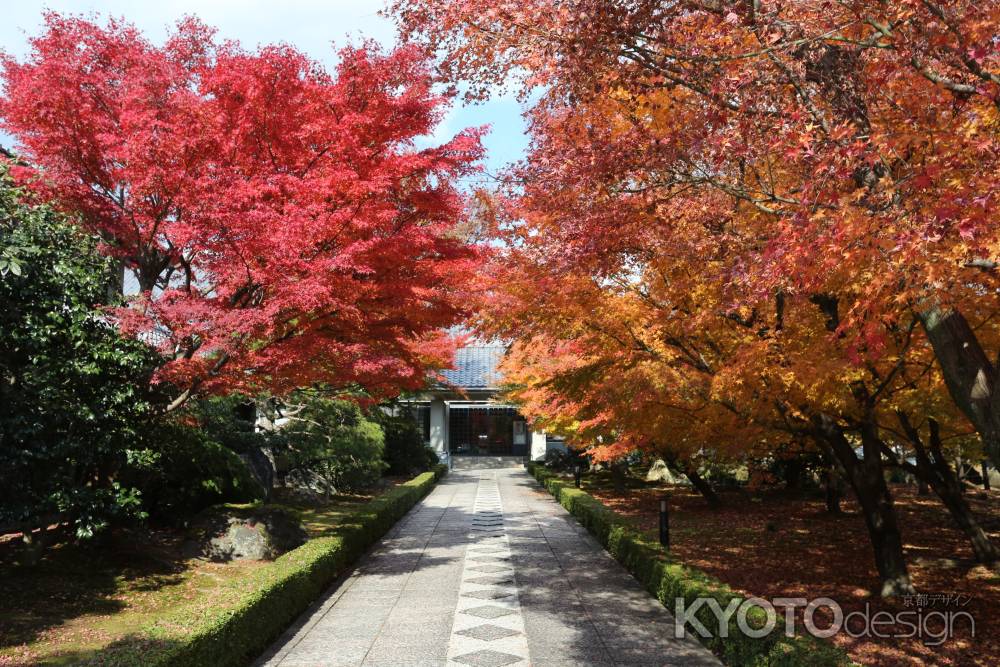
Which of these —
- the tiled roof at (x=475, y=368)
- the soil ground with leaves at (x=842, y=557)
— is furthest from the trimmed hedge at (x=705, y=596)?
the tiled roof at (x=475, y=368)

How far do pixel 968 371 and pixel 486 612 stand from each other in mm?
5796

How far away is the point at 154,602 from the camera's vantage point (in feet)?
27.5

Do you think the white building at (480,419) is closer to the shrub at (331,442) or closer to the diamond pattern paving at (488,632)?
the shrub at (331,442)

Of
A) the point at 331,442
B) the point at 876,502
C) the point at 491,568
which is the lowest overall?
the point at 491,568

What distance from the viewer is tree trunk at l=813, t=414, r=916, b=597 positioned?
8.59 m

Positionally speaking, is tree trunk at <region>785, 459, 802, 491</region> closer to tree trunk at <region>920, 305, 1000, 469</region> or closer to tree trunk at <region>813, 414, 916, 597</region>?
tree trunk at <region>813, 414, 916, 597</region>

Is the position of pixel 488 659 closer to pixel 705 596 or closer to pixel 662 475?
pixel 705 596

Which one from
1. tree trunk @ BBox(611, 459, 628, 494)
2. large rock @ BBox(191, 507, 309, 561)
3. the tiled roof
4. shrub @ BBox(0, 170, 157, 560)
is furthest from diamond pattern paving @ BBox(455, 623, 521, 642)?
the tiled roof

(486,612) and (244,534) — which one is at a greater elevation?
(244,534)

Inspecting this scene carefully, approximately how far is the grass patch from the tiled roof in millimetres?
26135

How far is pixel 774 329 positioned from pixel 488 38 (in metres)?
4.67

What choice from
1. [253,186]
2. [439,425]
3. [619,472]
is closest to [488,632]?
[253,186]

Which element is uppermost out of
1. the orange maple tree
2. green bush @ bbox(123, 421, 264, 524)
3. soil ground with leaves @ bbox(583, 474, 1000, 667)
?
the orange maple tree

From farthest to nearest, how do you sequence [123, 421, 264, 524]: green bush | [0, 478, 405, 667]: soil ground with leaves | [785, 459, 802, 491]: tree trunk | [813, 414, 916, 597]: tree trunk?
[785, 459, 802, 491]: tree trunk < [123, 421, 264, 524]: green bush < [813, 414, 916, 597]: tree trunk < [0, 478, 405, 667]: soil ground with leaves
